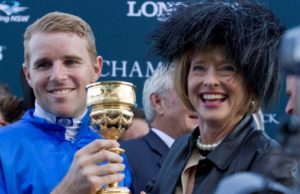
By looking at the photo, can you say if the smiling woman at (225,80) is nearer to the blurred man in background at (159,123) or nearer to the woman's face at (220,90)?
the woman's face at (220,90)

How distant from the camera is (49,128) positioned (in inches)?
136

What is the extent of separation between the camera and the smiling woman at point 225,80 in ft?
9.37

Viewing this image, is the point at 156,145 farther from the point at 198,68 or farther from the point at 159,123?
the point at 198,68

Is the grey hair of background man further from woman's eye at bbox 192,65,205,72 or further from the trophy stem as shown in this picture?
the trophy stem

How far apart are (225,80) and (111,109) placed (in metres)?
0.44

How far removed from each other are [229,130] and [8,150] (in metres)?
0.97

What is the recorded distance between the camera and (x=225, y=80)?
290 centimetres

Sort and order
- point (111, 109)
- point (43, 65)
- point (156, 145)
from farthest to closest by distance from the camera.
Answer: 1. point (156, 145)
2. point (43, 65)
3. point (111, 109)

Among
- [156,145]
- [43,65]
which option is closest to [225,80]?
[43,65]

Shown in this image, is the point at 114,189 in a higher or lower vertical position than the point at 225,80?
lower

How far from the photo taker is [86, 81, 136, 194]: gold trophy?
2.87 metres

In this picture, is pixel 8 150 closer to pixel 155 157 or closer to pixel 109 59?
pixel 155 157

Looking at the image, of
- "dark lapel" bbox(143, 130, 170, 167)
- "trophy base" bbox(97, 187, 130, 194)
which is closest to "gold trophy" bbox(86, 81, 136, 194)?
"trophy base" bbox(97, 187, 130, 194)

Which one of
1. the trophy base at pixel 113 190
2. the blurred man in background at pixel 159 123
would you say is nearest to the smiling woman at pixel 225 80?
the trophy base at pixel 113 190
